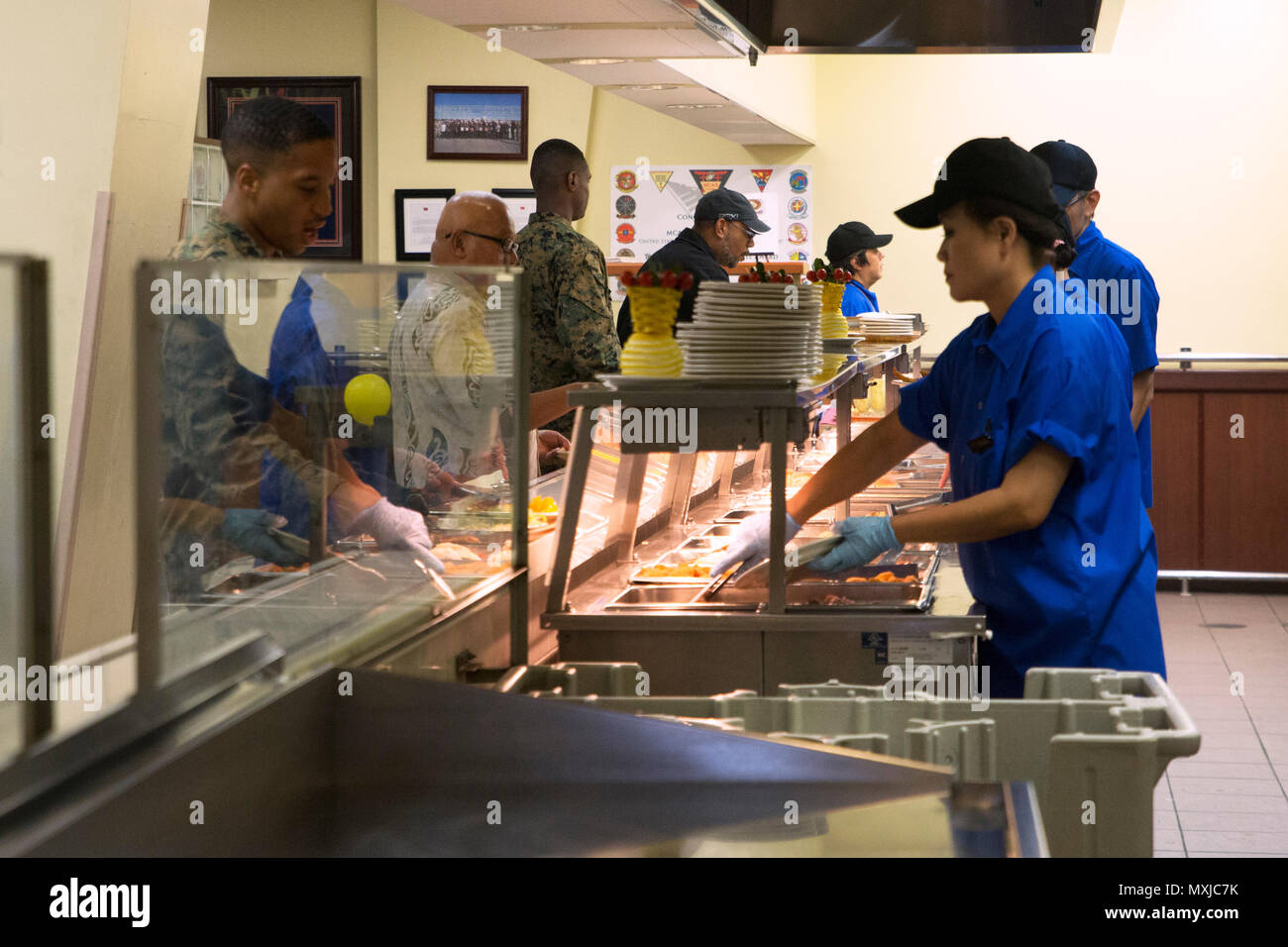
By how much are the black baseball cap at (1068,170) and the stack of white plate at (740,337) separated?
1980 millimetres

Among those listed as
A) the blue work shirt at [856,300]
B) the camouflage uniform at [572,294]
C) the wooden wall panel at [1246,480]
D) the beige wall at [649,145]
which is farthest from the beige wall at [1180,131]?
the camouflage uniform at [572,294]

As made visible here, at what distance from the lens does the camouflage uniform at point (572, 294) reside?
14.1 ft

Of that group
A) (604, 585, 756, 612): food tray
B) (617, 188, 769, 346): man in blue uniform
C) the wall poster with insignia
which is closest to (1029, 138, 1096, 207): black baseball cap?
(617, 188, 769, 346): man in blue uniform

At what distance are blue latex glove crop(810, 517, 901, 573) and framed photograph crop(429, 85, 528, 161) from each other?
6.34 metres

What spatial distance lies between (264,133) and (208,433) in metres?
1.06

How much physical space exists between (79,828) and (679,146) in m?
7.90

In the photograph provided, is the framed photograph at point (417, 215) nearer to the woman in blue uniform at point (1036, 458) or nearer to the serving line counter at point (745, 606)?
the serving line counter at point (745, 606)

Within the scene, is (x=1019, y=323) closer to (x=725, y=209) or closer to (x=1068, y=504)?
(x=1068, y=504)

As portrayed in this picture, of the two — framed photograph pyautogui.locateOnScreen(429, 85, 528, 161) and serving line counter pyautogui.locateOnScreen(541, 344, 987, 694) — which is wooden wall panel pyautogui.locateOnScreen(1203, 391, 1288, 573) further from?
serving line counter pyautogui.locateOnScreen(541, 344, 987, 694)

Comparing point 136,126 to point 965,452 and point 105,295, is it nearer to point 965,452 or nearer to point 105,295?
point 105,295

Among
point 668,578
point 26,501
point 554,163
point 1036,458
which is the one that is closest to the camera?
point 26,501

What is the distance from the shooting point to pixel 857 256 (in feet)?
23.2

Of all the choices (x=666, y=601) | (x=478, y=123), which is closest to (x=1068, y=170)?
(x=666, y=601)
